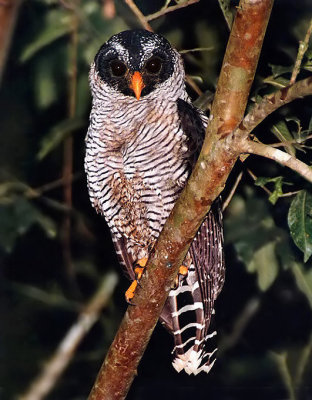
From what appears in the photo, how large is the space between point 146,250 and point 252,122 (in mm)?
1104

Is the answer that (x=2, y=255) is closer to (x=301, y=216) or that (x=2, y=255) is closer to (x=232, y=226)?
(x=232, y=226)

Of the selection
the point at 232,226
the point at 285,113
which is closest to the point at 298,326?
the point at 232,226

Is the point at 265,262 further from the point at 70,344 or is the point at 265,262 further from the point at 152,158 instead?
the point at 70,344

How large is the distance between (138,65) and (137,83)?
2.5 inches

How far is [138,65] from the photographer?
255 centimetres

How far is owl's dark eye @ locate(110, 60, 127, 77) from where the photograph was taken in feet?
8.49

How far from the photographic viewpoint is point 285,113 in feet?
8.57

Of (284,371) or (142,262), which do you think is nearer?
(142,262)

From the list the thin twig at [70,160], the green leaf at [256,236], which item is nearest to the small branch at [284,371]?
the green leaf at [256,236]

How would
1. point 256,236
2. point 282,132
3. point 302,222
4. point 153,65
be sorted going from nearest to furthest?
point 302,222 → point 282,132 → point 153,65 → point 256,236

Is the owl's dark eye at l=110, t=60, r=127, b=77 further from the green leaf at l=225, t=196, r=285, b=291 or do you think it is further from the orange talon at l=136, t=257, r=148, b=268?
the green leaf at l=225, t=196, r=285, b=291

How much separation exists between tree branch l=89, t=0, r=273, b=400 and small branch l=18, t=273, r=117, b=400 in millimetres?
1342

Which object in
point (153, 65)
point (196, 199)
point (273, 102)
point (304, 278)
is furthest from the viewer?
point (304, 278)

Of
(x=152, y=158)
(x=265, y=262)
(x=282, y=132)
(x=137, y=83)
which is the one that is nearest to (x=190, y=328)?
(x=265, y=262)
